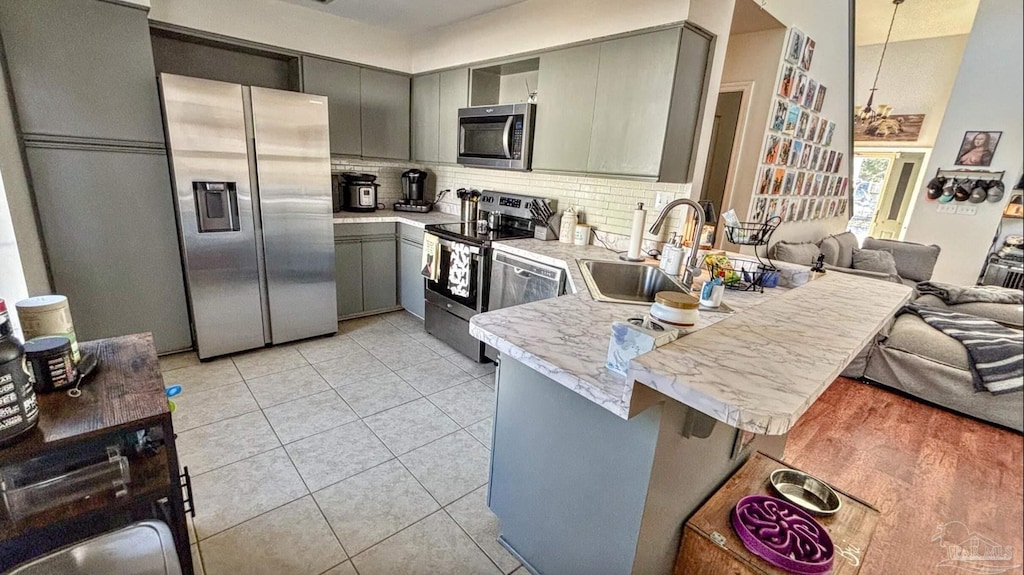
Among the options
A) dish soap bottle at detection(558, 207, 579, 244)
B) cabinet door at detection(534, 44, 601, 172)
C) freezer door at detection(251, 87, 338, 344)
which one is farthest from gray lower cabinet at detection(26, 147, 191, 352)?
dish soap bottle at detection(558, 207, 579, 244)

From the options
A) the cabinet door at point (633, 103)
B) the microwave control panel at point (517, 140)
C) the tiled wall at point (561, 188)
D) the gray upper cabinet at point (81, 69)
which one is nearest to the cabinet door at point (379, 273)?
the tiled wall at point (561, 188)

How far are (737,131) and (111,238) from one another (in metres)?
4.06

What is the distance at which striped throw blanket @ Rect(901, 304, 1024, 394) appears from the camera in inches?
16.6

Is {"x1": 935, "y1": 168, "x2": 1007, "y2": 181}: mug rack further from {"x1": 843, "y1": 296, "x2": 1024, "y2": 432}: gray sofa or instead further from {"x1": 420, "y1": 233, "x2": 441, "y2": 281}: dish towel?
{"x1": 420, "y1": 233, "x2": 441, "y2": 281}: dish towel

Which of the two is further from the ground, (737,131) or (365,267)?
(737,131)

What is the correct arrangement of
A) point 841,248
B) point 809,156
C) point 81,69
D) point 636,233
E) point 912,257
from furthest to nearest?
point 636,233 < point 81,69 < point 809,156 < point 841,248 < point 912,257

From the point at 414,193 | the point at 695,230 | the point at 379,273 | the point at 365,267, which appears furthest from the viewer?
the point at 414,193

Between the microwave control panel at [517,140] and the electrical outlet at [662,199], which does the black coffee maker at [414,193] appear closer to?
the microwave control panel at [517,140]

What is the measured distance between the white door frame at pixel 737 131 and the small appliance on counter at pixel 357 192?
284 cm

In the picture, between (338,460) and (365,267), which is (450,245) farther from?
(338,460)

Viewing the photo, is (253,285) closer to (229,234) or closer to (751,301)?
(229,234)

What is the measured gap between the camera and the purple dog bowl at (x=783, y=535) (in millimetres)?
1079

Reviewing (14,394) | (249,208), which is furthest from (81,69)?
(14,394)

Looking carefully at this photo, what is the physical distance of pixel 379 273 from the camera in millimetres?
3922
